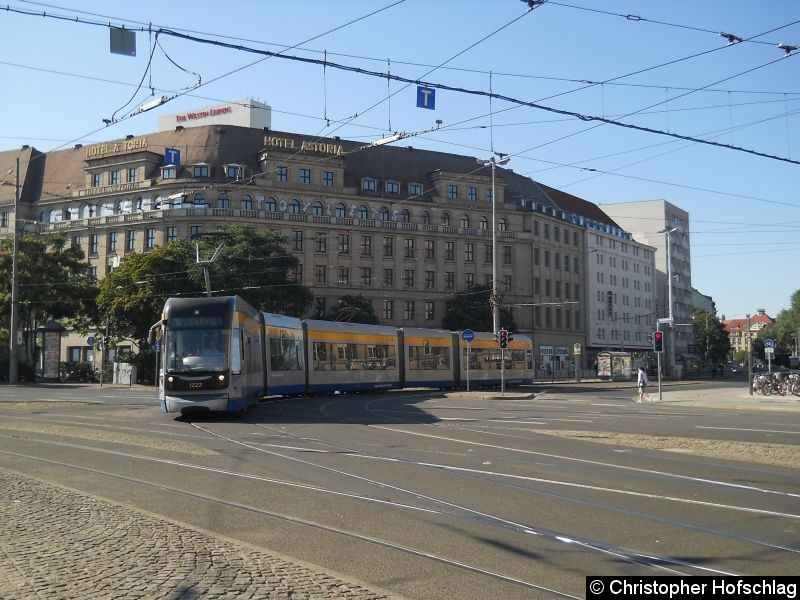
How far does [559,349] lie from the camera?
92.5 metres

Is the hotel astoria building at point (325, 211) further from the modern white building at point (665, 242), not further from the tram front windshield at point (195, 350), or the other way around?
the tram front windshield at point (195, 350)

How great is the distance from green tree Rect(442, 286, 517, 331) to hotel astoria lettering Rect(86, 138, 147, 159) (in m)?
34.6

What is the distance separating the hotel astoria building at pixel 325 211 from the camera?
7544 centimetres

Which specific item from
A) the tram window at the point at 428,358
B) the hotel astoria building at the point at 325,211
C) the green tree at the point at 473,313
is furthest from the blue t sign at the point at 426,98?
the green tree at the point at 473,313

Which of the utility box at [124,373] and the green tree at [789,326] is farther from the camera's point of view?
the green tree at [789,326]

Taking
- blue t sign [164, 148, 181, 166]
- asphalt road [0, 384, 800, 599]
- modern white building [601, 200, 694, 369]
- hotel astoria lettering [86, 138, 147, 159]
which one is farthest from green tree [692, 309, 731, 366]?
asphalt road [0, 384, 800, 599]

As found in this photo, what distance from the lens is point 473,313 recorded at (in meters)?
81.5

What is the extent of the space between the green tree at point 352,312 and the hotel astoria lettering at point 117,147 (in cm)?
2467

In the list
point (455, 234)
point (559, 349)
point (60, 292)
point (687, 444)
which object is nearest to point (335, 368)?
point (687, 444)

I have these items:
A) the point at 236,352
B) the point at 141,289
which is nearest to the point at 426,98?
the point at 236,352

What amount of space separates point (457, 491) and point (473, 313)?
7118cm

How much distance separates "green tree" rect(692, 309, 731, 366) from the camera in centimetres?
12169

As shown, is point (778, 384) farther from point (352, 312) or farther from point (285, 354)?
point (352, 312)

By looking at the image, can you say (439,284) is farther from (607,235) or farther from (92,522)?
(92,522)
